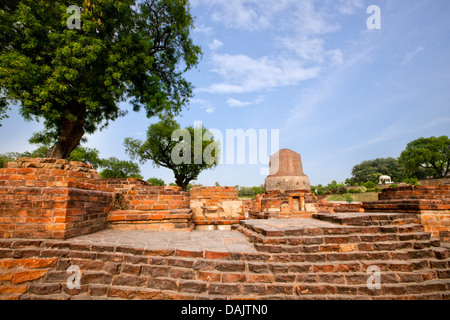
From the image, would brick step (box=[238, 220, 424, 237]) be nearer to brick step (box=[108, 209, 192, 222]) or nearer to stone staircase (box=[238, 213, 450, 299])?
stone staircase (box=[238, 213, 450, 299])

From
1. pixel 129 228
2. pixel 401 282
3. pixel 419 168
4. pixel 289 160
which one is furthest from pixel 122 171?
pixel 419 168

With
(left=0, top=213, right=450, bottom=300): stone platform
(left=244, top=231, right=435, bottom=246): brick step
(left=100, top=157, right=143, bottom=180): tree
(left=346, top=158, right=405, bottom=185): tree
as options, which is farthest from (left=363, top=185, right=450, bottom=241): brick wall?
(left=346, top=158, right=405, bottom=185): tree

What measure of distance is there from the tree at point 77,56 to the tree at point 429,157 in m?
36.5

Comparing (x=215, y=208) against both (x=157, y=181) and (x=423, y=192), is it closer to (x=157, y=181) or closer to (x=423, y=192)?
(x=423, y=192)

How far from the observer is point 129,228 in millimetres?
3781

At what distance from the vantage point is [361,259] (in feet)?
8.16

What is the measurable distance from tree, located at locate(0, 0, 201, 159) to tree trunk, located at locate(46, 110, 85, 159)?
0.12 feet

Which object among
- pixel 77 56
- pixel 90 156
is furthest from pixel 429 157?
pixel 90 156

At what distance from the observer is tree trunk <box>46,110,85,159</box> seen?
8594 mm

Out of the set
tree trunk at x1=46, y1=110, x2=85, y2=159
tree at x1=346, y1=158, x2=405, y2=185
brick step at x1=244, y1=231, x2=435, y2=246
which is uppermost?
tree at x1=346, y1=158, x2=405, y2=185

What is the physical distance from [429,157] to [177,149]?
34744 mm
